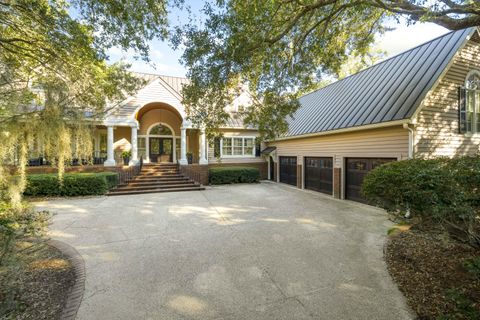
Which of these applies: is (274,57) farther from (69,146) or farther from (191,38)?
(69,146)

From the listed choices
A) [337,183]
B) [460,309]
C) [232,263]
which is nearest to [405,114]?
[337,183]

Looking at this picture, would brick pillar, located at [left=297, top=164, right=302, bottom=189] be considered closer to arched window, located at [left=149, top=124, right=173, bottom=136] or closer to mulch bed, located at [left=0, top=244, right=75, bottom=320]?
arched window, located at [left=149, top=124, right=173, bottom=136]

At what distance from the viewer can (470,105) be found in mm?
8156

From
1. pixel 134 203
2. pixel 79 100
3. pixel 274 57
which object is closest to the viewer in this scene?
pixel 79 100

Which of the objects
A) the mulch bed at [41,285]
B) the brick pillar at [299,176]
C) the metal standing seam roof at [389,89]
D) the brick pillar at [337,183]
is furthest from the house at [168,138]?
the mulch bed at [41,285]

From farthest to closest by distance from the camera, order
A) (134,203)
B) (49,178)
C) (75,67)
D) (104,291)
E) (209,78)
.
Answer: (49,178)
(134,203)
(209,78)
(75,67)
(104,291)

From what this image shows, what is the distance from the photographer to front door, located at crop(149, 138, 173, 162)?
16109mm

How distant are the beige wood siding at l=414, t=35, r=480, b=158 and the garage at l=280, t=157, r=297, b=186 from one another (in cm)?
722

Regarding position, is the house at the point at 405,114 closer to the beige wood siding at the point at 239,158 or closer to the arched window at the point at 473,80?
the arched window at the point at 473,80

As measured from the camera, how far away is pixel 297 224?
6461 mm

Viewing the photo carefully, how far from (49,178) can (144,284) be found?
10.3 m

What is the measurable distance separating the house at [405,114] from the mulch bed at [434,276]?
3460 millimetres

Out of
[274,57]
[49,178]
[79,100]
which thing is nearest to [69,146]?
[79,100]

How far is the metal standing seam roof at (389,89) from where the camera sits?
24.2 ft
